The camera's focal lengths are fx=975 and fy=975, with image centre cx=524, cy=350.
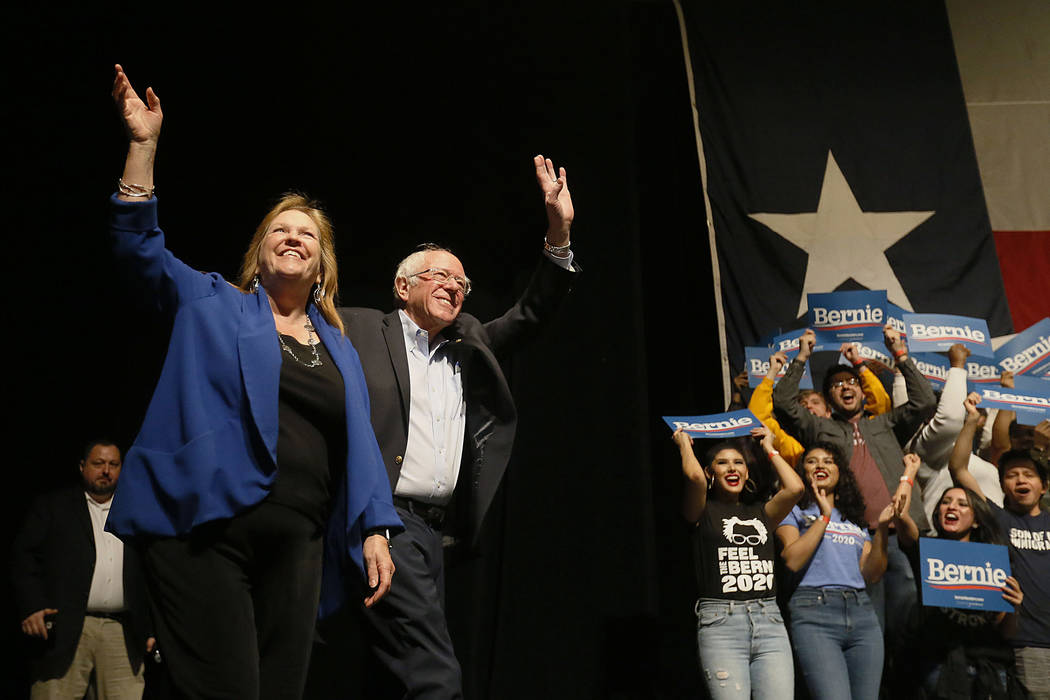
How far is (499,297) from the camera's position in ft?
15.0

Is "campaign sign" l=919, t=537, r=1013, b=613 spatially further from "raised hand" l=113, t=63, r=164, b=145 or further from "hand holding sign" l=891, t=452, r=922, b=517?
"raised hand" l=113, t=63, r=164, b=145

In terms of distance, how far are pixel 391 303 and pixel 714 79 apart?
73.5 inches

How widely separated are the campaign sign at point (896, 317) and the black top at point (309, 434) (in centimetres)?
281

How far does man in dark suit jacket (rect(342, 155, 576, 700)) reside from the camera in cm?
222

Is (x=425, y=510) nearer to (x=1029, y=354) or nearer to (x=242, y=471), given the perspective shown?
(x=242, y=471)

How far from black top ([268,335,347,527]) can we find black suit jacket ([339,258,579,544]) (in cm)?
51

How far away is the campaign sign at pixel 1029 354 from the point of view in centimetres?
410

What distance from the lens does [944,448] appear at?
12.8ft

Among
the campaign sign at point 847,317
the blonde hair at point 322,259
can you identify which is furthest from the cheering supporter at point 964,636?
the blonde hair at point 322,259

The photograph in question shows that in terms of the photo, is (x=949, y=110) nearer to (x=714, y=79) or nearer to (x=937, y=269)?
(x=937, y=269)

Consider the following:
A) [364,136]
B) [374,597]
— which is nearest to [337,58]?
→ [364,136]

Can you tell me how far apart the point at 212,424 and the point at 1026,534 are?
309 centimetres

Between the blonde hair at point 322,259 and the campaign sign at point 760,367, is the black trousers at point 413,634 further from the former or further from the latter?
the campaign sign at point 760,367

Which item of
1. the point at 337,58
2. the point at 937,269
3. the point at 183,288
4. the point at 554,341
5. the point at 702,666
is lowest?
the point at 702,666
